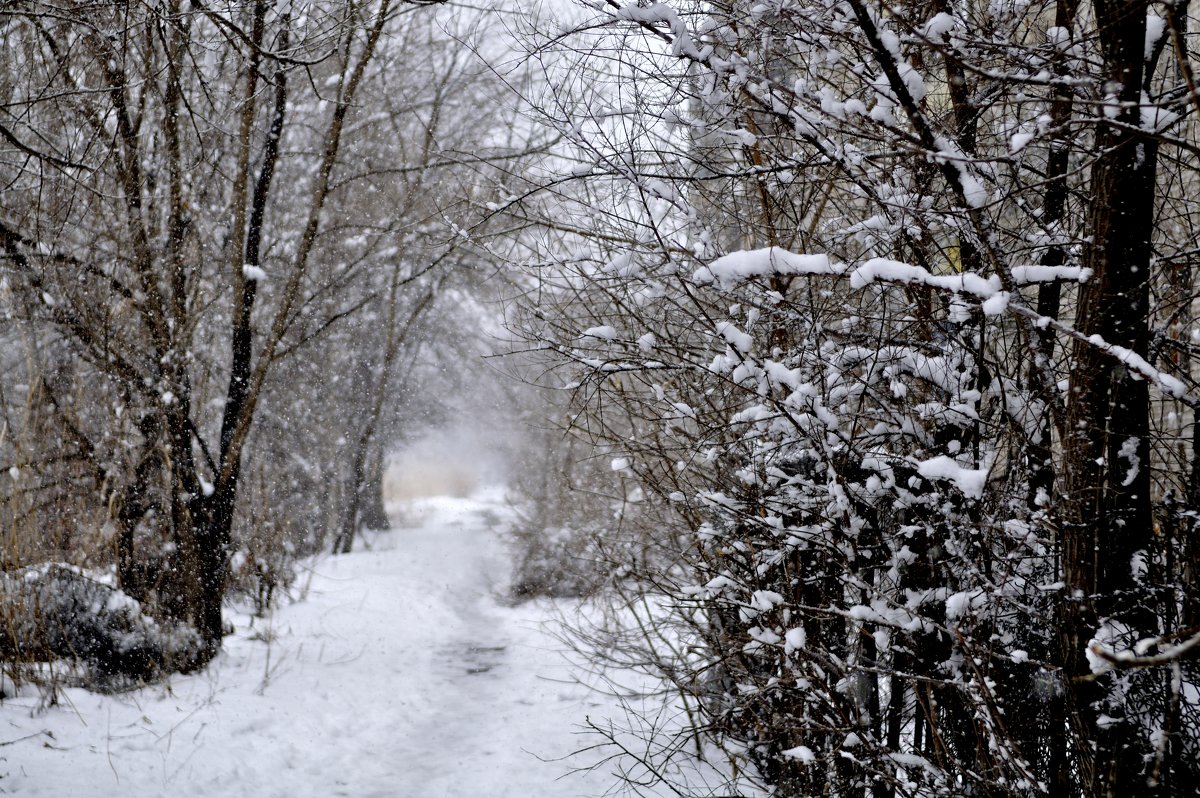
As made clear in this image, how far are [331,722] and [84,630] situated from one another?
6.50 feet

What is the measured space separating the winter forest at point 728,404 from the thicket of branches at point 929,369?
0.02m

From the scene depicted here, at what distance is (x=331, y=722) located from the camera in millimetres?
6156

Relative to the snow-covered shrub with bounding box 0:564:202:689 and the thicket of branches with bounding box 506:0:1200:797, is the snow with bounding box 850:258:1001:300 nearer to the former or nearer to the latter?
the thicket of branches with bounding box 506:0:1200:797

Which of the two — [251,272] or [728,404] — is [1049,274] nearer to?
[728,404]

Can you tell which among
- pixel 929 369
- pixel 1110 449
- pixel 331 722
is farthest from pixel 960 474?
pixel 331 722

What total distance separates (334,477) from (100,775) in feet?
38.3

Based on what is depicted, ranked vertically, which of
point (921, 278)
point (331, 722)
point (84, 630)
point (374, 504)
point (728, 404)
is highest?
point (921, 278)

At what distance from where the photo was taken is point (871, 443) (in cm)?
324

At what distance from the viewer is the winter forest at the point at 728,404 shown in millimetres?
2414

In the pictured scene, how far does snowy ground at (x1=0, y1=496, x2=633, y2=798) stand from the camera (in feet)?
15.2

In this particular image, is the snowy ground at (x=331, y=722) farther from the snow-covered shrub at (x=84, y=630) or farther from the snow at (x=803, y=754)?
the snow at (x=803, y=754)

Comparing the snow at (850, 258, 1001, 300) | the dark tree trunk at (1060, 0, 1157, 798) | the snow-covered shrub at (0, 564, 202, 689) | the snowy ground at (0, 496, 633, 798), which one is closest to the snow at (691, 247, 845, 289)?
the snow at (850, 258, 1001, 300)

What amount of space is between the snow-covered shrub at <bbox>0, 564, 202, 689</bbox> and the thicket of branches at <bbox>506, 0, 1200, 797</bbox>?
4.32 metres

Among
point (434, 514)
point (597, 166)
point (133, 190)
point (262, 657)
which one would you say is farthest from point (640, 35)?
point (434, 514)
